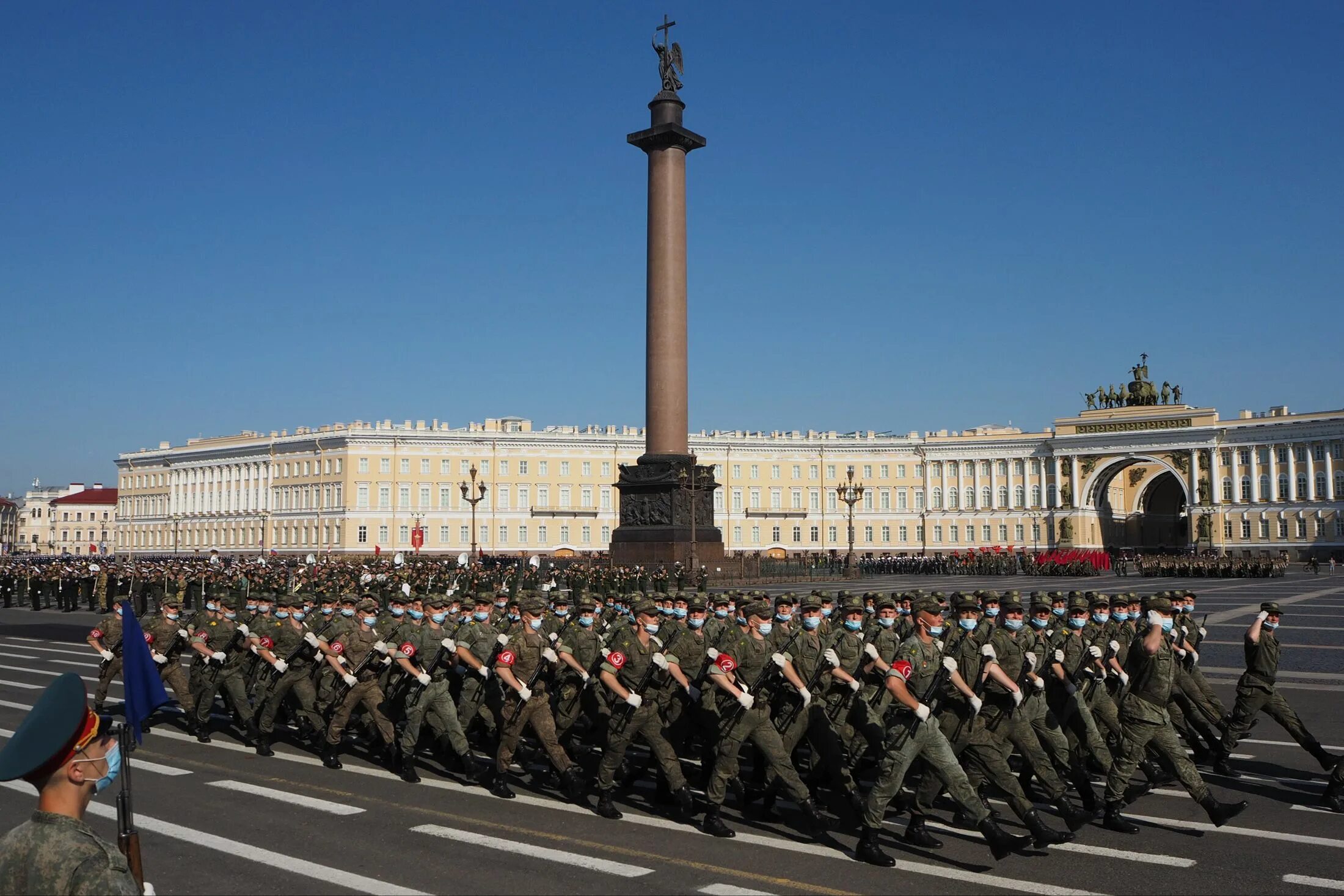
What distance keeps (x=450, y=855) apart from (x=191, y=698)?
6665mm

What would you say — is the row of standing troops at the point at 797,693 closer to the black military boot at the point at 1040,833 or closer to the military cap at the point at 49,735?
the black military boot at the point at 1040,833

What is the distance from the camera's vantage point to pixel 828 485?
317 feet

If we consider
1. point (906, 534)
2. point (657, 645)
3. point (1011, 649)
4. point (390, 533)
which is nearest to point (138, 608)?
point (657, 645)

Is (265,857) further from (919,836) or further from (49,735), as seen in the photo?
(49,735)

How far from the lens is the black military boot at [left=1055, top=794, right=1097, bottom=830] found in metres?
8.38

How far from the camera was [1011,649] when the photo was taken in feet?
29.0

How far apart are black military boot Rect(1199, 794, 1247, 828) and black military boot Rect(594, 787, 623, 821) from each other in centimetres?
443

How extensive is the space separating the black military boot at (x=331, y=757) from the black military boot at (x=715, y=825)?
4.38m

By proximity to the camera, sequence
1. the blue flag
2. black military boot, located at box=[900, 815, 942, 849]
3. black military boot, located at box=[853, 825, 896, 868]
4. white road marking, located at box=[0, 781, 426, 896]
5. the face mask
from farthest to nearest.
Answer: black military boot, located at box=[900, 815, 942, 849], black military boot, located at box=[853, 825, 896, 868], white road marking, located at box=[0, 781, 426, 896], the blue flag, the face mask

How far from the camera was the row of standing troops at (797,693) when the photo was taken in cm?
855

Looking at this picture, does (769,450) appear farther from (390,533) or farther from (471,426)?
(390,533)

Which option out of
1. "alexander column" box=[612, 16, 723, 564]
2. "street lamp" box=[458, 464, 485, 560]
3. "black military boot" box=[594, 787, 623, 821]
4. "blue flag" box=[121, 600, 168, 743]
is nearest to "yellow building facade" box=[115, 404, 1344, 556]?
"street lamp" box=[458, 464, 485, 560]

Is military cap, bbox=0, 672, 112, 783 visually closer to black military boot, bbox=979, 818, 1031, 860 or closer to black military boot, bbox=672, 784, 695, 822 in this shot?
black military boot, bbox=979, 818, 1031, 860

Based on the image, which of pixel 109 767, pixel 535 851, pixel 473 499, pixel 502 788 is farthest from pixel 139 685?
pixel 473 499
